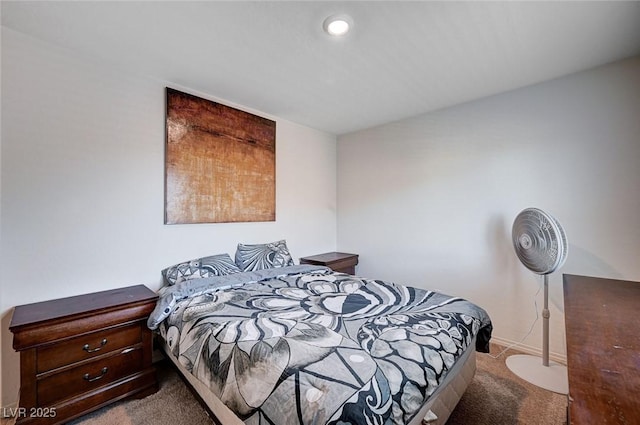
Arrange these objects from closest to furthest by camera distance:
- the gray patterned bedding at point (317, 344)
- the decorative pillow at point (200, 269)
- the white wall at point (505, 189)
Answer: the gray patterned bedding at point (317, 344) < the white wall at point (505, 189) < the decorative pillow at point (200, 269)

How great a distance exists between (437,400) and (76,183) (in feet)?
8.97

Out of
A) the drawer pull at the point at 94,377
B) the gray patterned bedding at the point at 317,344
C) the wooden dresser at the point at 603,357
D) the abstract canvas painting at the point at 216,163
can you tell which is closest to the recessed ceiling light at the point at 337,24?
the abstract canvas painting at the point at 216,163

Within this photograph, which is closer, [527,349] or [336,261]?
A: [527,349]

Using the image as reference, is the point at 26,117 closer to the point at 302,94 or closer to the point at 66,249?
the point at 66,249

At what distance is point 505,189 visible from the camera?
272 cm

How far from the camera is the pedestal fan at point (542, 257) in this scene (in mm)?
2039

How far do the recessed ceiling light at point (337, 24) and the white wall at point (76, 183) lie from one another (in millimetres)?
1553

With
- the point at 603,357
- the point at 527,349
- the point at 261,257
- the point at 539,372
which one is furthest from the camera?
the point at 261,257

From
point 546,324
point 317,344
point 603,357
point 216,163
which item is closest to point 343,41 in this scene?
point 216,163

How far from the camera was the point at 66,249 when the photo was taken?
199 cm

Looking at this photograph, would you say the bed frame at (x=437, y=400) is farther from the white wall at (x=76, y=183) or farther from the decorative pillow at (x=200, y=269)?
the white wall at (x=76, y=183)

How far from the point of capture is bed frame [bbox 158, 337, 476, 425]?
4.19 ft

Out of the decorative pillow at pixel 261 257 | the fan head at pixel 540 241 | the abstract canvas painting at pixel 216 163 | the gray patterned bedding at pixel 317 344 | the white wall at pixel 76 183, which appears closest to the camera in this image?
the gray patterned bedding at pixel 317 344

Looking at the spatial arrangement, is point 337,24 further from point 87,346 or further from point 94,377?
point 94,377
